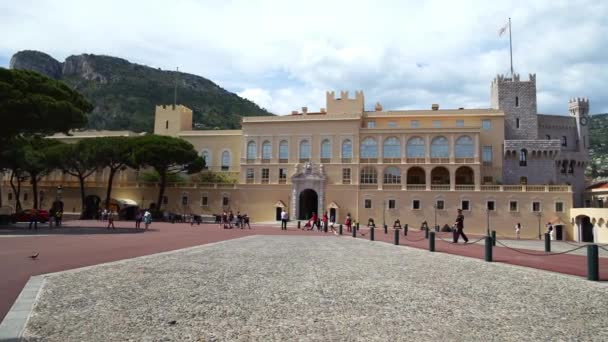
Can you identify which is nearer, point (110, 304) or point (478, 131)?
point (110, 304)

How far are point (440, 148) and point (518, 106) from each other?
13.1 m

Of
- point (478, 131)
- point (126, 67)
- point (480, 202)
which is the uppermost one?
point (126, 67)

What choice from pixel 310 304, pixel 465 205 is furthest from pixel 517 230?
pixel 310 304

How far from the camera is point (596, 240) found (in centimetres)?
4472

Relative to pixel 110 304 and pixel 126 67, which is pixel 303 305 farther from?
pixel 126 67

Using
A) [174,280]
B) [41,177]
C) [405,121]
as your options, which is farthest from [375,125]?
[174,280]

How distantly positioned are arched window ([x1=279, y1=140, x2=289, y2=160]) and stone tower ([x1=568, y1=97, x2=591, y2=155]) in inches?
1524

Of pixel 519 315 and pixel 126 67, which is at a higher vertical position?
pixel 126 67

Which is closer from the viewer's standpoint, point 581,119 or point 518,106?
point 518,106

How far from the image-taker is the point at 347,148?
5516cm

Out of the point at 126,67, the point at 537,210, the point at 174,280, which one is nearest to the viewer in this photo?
the point at 174,280

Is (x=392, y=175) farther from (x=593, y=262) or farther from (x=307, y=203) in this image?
(x=593, y=262)

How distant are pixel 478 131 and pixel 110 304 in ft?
162

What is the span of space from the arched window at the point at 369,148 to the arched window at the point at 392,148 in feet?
3.39
